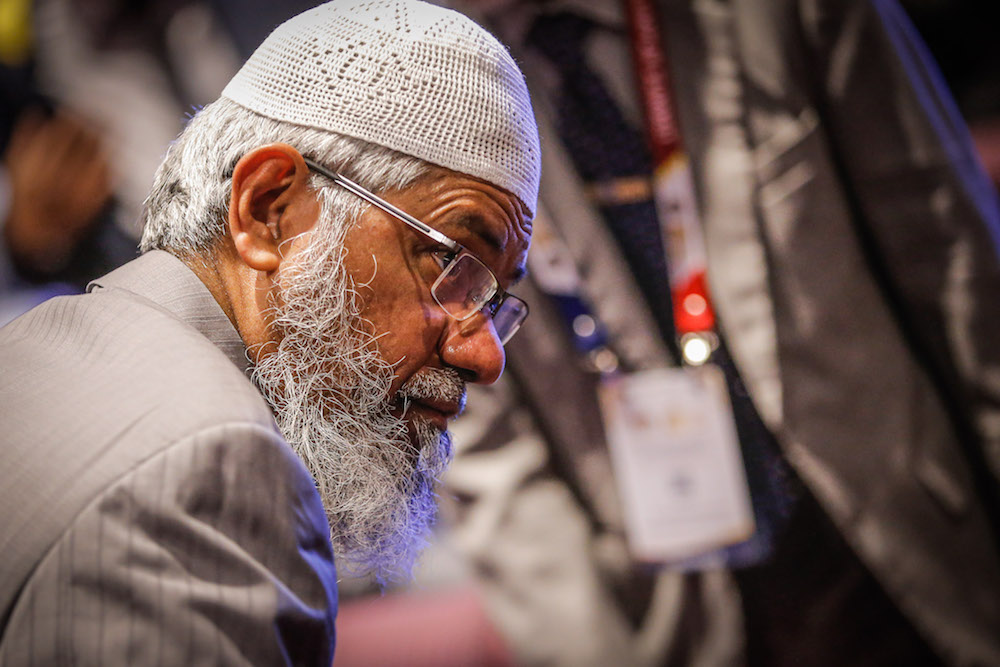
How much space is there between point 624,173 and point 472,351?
110cm

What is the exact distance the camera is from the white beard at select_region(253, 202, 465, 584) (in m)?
0.94

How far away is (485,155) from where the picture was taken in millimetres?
1038

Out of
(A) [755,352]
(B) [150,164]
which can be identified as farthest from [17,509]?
(A) [755,352]

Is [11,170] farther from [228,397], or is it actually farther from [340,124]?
[228,397]

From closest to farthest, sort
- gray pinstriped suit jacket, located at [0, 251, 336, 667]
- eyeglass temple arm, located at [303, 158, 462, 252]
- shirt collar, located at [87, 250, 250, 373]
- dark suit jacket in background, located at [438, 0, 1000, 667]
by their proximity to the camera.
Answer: gray pinstriped suit jacket, located at [0, 251, 336, 667] < shirt collar, located at [87, 250, 250, 373] < eyeglass temple arm, located at [303, 158, 462, 252] < dark suit jacket in background, located at [438, 0, 1000, 667]

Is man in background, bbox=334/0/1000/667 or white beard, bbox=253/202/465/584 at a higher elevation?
white beard, bbox=253/202/465/584

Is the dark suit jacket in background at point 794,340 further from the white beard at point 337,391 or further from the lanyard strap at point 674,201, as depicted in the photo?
the white beard at point 337,391

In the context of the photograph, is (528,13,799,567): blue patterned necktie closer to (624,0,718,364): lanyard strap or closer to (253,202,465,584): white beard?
(624,0,718,364): lanyard strap

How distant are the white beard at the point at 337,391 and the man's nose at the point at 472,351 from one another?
22 mm

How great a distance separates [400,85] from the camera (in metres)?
1.01

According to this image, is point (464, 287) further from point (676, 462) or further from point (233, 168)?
point (676, 462)

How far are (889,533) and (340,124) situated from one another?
5.42 ft

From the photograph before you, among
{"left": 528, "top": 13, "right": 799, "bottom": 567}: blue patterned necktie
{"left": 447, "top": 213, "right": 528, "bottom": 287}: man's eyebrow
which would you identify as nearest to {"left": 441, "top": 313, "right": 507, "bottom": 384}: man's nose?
{"left": 447, "top": 213, "right": 528, "bottom": 287}: man's eyebrow

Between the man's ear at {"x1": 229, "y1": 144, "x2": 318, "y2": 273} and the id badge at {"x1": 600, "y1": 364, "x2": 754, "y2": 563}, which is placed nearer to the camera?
the man's ear at {"x1": 229, "y1": 144, "x2": 318, "y2": 273}
